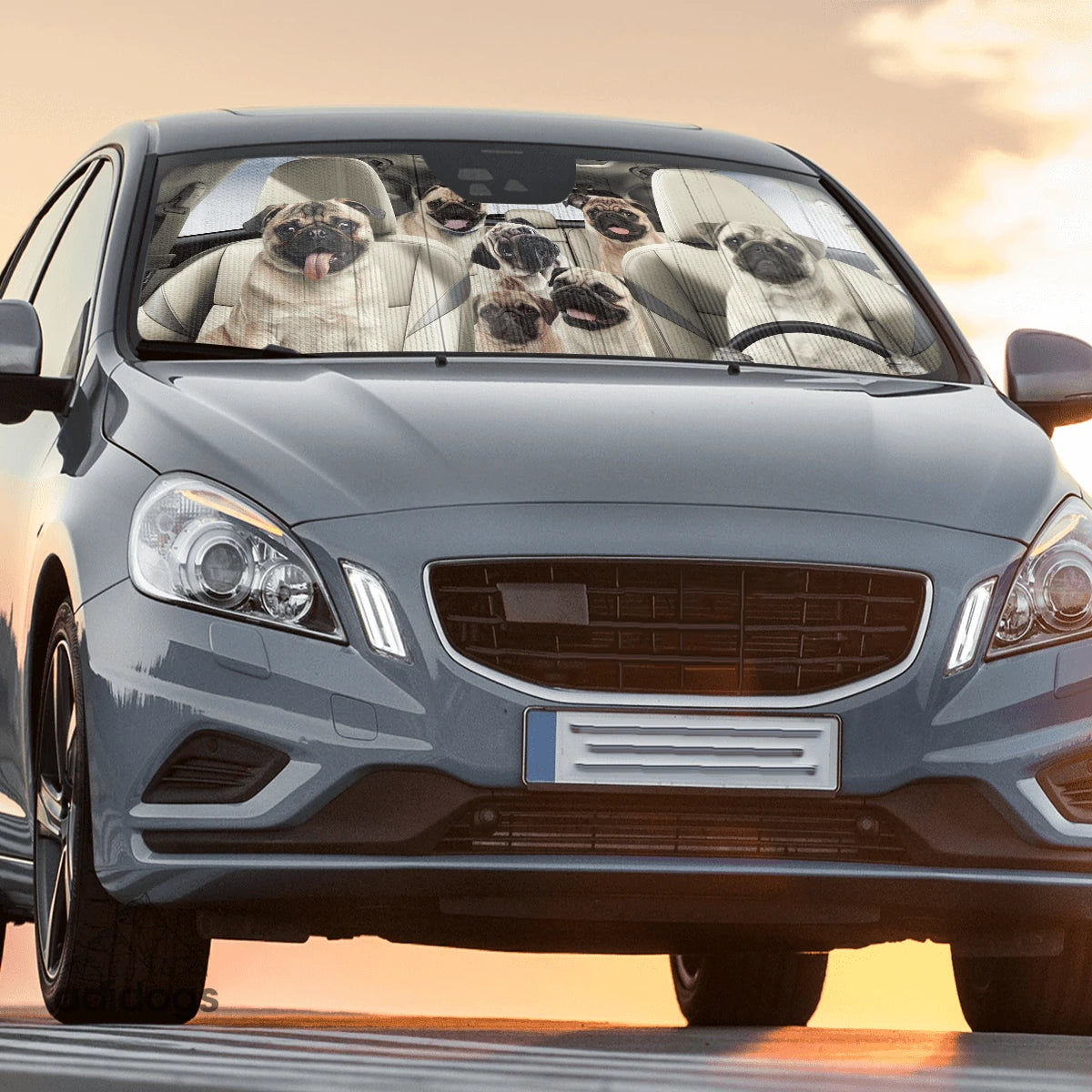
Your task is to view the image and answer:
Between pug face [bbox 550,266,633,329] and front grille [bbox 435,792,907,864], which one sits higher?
pug face [bbox 550,266,633,329]

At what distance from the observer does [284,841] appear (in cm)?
491

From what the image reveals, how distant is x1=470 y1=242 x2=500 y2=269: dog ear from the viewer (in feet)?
20.8

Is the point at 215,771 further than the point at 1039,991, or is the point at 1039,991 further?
the point at 1039,991

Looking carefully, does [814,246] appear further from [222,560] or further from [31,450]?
[222,560]

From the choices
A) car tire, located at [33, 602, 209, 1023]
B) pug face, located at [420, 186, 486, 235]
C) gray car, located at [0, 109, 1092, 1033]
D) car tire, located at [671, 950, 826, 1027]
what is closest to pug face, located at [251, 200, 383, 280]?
pug face, located at [420, 186, 486, 235]

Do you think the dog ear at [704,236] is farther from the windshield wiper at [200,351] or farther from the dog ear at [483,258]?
the windshield wiper at [200,351]

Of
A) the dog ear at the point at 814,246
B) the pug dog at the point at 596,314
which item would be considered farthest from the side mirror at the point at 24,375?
the dog ear at the point at 814,246

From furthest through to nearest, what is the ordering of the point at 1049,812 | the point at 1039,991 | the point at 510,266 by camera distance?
A: the point at 510,266
the point at 1039,991
the point at 1049,812

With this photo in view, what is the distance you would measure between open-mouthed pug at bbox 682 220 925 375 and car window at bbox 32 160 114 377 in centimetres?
146

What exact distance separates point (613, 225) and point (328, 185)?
0.71 metres

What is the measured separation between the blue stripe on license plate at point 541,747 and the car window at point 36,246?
117 inches

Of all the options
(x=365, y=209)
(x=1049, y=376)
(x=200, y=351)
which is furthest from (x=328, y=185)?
(x=1049, y=376)

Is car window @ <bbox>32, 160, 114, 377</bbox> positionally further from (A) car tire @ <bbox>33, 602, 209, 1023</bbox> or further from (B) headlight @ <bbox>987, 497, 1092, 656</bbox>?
(B) headlight @ <bbox>987, 497, 1092, 656</bbox>

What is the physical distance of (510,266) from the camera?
6.34 metres
